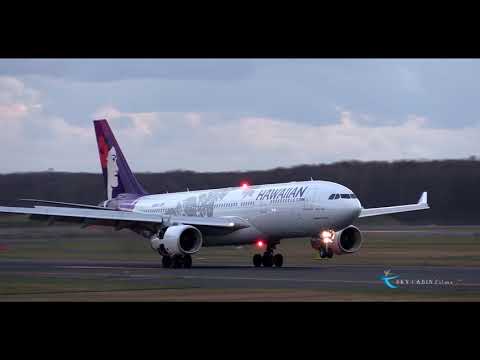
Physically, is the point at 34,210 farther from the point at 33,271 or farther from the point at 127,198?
the point at 127,198

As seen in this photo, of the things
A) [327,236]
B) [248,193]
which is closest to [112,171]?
[248,193]

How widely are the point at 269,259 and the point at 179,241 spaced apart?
442 cm

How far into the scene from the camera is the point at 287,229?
4125 centimetres

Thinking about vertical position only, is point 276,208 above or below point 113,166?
below

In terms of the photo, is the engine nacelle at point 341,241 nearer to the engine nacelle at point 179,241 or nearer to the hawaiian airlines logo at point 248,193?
the hawaiian airlines logo at point 248,193

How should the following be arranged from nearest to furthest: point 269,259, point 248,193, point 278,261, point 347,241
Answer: point 347,241
point 278,261
point 269,259
point 248,193

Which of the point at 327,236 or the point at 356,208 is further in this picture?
the point at 327,236

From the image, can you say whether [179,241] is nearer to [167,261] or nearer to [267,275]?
[167,261]

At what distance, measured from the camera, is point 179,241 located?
1619 inches

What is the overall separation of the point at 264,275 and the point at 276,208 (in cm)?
683

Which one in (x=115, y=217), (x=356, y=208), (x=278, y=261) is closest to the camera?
(x=356, y=208)

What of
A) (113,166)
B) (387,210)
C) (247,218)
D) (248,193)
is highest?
(113,166)

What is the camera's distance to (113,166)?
54875 mm
